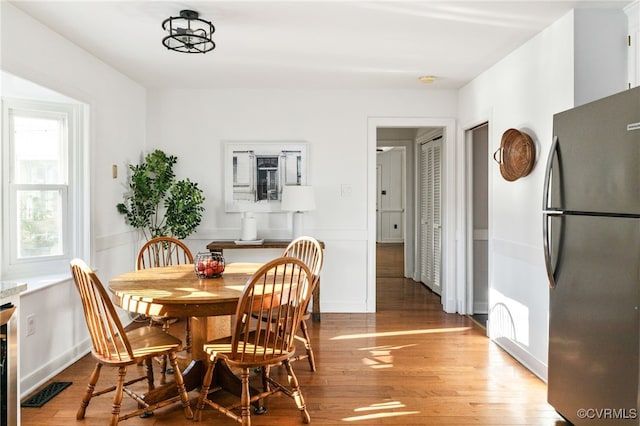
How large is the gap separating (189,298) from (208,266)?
1.82 feet

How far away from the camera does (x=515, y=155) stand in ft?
11.6

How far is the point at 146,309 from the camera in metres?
2.40

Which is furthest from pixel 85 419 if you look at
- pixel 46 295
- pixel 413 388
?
pixel 413 388

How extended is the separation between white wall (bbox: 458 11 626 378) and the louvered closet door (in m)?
1.52

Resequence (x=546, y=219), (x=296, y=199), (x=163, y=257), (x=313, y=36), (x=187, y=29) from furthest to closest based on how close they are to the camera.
→ (x=296, y=199) < (x=163, y=257) < (x=313, y=36) < (x=187, y=29) < (x=546, y=219)

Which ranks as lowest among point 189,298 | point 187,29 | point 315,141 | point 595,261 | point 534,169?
point 189,298

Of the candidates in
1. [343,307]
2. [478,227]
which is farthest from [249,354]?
[478,227]

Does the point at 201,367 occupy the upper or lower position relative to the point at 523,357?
upper

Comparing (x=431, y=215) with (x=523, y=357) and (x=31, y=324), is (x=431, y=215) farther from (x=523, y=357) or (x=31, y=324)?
(x=31, y=324)

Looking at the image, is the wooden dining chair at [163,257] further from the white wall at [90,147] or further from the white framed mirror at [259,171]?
the white framed mirror at [259,171]

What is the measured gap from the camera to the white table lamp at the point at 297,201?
4609 mm

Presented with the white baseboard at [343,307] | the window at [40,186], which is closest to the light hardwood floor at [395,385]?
the white baseboard at [343,307]

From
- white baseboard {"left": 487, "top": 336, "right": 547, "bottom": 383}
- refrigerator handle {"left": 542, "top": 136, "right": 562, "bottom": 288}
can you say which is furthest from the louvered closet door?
refrigerator handle {"left": 542, "top": 136, "right": 562, "bottom": 288}

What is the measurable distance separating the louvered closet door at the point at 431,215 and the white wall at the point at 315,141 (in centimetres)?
97
